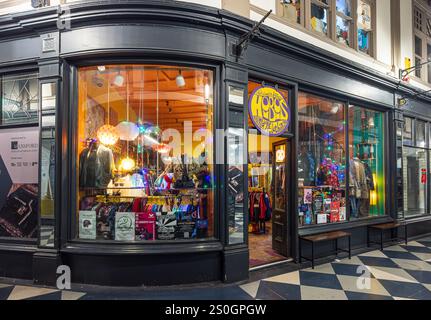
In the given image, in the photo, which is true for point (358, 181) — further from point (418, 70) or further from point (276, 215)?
point (418, 70)

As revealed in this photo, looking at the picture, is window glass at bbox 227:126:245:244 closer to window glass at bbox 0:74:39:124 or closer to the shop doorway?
the shop doorway

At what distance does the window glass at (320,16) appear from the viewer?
6215 mm

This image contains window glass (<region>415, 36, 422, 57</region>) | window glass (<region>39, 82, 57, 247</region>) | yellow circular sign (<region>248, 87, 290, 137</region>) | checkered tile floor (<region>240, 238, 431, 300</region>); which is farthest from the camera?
window glass (<region>415, 36, 422, 57</region>)

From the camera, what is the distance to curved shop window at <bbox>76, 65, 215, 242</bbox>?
14.7 ft

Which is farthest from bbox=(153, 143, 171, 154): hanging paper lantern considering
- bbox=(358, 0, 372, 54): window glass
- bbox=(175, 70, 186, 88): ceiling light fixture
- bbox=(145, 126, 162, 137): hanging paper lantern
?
bbox=(358, 0, 372, 54): window glass

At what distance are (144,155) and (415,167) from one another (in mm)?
7733

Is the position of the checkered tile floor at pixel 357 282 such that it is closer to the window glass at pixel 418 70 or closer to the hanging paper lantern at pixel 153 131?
the hanging paper lantern at pixel 153 131

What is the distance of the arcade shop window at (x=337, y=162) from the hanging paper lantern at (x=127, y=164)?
315 cm

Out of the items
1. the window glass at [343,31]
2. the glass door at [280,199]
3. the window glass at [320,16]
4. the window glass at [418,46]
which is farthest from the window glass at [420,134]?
the glass door at [280,199]

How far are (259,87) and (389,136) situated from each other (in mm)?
4322

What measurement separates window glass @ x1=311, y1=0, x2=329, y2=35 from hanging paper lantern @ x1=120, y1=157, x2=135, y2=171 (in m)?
4.59

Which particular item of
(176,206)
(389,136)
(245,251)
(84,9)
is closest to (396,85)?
(389,136)

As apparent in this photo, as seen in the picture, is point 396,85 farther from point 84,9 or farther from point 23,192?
point 23,192

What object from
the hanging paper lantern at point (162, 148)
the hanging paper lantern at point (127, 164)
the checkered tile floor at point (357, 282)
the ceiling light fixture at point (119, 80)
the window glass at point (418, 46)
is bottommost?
the checkered tile floor at point (357, 282)
